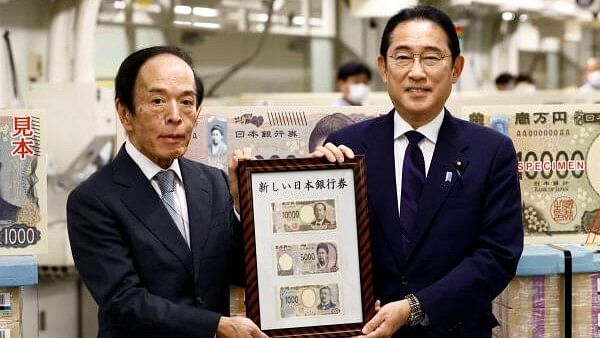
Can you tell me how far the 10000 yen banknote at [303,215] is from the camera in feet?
6.49

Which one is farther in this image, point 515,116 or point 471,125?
point 515,116

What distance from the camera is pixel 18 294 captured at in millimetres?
2295

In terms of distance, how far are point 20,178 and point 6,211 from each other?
10 cm

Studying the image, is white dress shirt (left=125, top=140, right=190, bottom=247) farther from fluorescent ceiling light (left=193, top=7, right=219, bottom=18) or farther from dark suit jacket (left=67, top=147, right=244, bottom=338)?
fluorescent ceiling light (left=193, top=7, right=219, bottom=18)

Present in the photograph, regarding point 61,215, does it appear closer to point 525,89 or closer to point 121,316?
point 121,316

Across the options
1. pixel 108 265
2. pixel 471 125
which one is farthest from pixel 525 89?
pixel 108 265

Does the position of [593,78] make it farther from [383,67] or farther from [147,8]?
[383,67]

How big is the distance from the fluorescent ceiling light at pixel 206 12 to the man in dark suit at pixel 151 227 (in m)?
5.15

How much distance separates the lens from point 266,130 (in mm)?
2562

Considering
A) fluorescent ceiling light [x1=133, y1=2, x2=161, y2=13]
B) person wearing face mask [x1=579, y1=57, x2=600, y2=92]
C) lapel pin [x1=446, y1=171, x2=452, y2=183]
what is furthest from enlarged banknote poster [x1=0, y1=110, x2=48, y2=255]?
person wearing face mask [x1=579, y1=57, x2=600, y2=92]

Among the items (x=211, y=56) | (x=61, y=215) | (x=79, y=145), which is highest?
(x=211, y=56)

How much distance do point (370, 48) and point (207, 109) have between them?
260 inches

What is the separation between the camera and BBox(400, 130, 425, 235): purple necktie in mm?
2053

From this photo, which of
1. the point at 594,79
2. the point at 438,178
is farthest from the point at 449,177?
the point at 594,79
